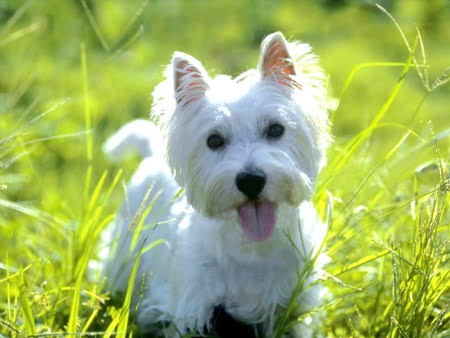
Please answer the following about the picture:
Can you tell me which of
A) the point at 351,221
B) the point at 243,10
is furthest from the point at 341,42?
the point at 351,221

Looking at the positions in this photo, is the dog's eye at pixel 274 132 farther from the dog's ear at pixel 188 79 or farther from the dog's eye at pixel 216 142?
the dog's ear at pixel 188 79

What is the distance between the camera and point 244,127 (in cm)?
351

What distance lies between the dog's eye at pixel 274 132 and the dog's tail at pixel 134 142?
1618mm

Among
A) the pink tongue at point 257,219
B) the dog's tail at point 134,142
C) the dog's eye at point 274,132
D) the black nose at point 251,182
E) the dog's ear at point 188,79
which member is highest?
the dog's ear at point 188,79

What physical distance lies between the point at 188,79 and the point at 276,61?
0.42m

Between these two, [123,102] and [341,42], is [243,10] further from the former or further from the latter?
[123,102]

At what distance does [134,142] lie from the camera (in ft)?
16.9

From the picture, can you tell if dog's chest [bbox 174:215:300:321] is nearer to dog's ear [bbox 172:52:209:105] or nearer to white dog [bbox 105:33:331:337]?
white dog [bbox 105:33:331:337]

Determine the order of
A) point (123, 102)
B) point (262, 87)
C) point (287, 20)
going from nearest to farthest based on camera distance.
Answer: point (262, 87)
point (123, 102)
point (287, 20)

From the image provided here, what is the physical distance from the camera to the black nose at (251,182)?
128 inches

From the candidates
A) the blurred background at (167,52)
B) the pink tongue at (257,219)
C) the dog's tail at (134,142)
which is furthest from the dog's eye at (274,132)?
the blurred background at (167,52)

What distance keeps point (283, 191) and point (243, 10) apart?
831 centimetres

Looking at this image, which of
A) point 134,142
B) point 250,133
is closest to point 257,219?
point 250,133

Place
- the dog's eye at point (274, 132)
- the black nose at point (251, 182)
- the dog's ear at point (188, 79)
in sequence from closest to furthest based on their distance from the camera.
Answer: the black nose at point (251, 182), the dog's eye at point (274, 132), the dog's ear at point (188, 79)
